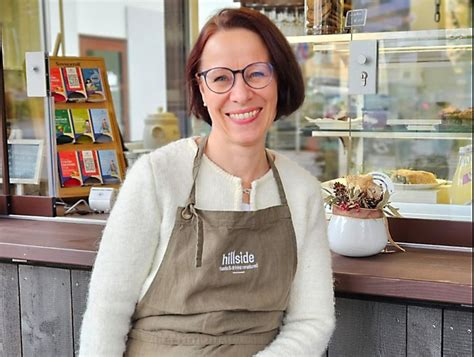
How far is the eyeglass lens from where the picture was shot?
1.13 meters

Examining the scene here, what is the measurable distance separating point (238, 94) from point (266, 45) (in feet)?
0.38

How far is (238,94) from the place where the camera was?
3.69ft

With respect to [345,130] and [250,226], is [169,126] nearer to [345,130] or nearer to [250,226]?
[345,130]

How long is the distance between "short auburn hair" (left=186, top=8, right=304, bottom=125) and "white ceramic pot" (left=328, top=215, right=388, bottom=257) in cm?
32

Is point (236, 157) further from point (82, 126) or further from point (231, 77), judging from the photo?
point (82, 126)

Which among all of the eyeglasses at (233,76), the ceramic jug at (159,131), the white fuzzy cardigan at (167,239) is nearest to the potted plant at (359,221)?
the white fuzzy cardigan at (167,239)

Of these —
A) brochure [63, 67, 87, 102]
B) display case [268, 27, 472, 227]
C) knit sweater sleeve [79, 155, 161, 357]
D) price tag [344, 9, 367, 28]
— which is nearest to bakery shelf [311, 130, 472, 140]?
display case [268, 27, 472, 227]

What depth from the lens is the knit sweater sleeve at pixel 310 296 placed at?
3.92 ft

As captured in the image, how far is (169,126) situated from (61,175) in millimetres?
1655

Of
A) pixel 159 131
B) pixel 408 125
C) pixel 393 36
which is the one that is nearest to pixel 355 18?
pixel 393 36

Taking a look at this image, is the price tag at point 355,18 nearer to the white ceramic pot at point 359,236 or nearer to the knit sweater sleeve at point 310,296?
the white ceramic pot at point 359,236

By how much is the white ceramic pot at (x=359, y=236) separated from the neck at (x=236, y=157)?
0.28 metres

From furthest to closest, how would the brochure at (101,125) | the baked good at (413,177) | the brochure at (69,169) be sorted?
1. the brochure at (101,125)
2. the brochure at (69,169)
3. the baked good at (413,177)

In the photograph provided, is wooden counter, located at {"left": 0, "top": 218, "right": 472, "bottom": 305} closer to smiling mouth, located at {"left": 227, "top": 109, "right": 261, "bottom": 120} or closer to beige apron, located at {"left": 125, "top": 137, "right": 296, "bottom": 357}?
beige apron, located at {"left": 125, "top": 137, "right": 296, "bottom": 357}
